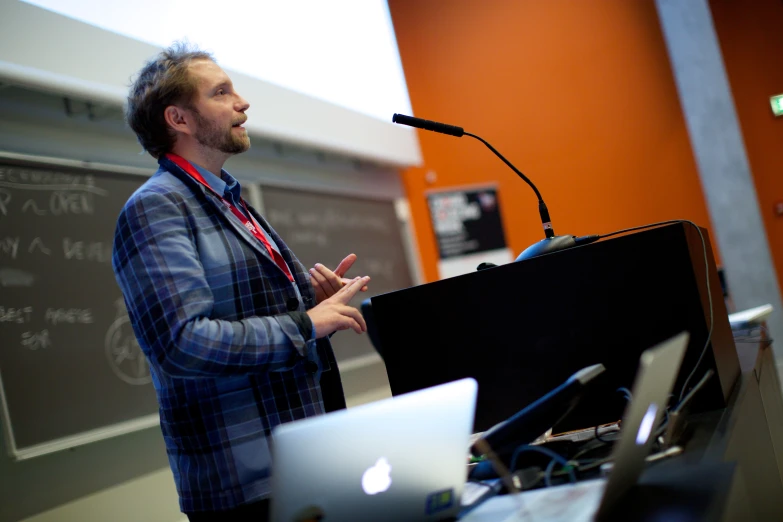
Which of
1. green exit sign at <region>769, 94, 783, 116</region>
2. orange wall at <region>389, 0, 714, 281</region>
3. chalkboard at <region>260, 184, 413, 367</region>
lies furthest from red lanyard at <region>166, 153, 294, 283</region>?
green exit sign at <region>769, 94, 783, 116</region>

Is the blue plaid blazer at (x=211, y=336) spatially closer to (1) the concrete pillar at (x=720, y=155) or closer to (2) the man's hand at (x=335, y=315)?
(2) the man's hand at (x=335, y=315)

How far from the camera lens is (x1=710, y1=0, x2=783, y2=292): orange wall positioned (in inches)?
188

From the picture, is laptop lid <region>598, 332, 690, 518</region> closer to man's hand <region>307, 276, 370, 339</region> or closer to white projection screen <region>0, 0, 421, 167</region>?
man's hand <region>307, 276, 370, 339</region>

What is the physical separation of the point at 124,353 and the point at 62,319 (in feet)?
0.87

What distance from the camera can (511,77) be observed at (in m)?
5.09

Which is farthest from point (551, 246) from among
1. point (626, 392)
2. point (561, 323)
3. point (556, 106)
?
point (556, 106)

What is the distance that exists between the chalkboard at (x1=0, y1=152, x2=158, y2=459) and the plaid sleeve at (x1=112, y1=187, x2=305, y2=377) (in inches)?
45.5

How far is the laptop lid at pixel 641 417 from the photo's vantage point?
68 cm

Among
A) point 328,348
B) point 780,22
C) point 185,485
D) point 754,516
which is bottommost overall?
point 754,516

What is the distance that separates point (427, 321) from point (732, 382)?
57 centimetres

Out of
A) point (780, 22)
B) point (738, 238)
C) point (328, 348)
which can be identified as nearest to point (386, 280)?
point (738, 238)

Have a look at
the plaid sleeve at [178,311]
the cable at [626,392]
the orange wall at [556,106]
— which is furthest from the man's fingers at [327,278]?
the orange wall at [556,106]

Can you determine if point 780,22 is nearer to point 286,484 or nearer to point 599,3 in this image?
point 599,3

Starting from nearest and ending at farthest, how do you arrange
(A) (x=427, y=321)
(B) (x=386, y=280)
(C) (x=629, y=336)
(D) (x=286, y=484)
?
1. (D) (x=286, y=484)
2. (C) (x=629, y=336)
3. (A) (x=427, y=321)
4. (B) (x=386, y=280)
